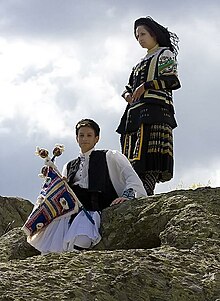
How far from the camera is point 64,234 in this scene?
186 inches

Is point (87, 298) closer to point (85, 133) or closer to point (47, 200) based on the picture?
point (47, 200)

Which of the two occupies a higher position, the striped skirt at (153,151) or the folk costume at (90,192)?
A: the striped skirt at (153,151)

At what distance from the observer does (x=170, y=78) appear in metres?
6.05

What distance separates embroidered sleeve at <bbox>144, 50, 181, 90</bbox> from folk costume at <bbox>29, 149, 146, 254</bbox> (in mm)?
938

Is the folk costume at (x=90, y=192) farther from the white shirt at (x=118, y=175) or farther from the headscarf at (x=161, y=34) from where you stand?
the headscarf at (x=161, y=34)

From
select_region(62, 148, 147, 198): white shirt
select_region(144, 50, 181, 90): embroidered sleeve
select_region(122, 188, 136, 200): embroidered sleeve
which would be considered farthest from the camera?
select_region(144, 50, 181, 90): embroidered sleeve

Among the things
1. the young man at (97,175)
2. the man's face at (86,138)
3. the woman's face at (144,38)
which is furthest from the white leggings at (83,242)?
the woman's face at (144,38)

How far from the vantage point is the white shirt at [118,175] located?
5.12 metres

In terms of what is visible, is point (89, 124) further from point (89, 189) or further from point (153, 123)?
point (153, 123)

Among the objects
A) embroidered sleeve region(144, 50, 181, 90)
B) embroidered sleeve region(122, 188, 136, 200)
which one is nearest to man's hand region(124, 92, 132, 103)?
embroidered sleeve region(144, 50, 181, 90)

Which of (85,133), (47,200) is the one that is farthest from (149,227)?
(85,133)

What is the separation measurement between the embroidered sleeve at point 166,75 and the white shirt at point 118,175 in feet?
3.03

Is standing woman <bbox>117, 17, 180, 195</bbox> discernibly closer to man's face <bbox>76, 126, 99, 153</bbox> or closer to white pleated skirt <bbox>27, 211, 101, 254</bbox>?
man's face <bbox>76, 126, 99, 153</bbox>

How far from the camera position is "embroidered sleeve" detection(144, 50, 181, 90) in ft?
19.7
